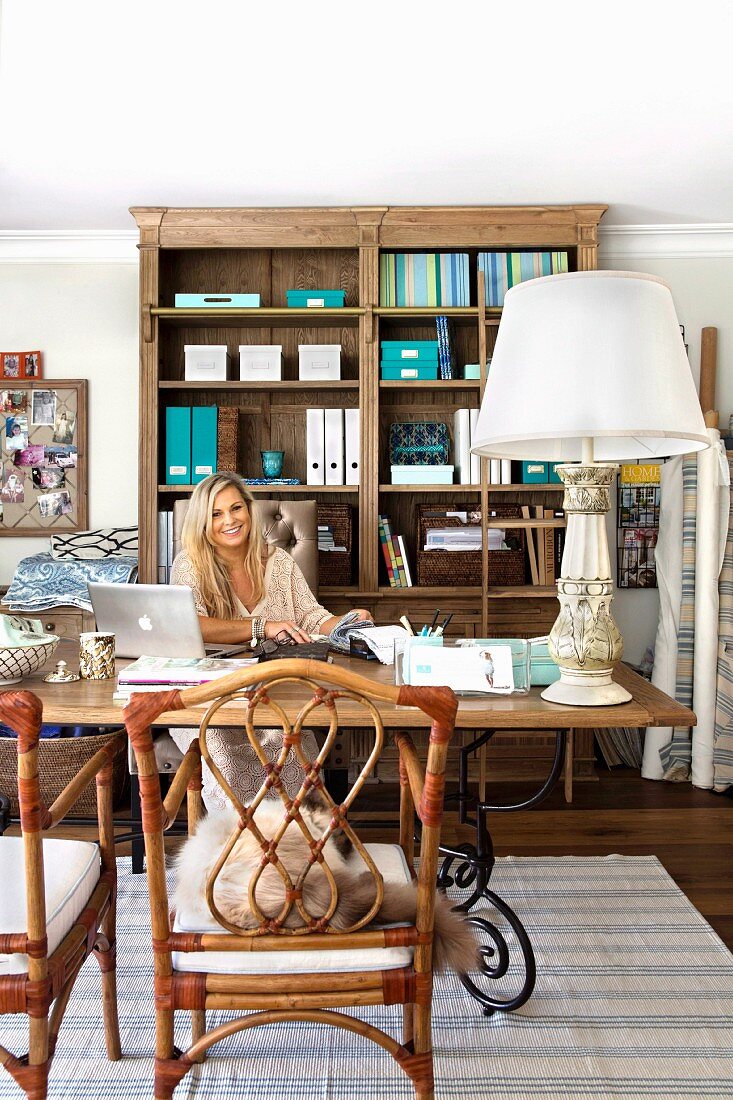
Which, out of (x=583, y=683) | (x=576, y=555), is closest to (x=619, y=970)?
(x=583, y=683)

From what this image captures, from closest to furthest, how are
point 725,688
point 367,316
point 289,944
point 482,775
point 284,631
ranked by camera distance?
point 289,944, point 284,631, point 482,775, point 725,688, point 367,316

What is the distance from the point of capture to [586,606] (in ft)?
5.81

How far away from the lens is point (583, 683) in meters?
1.76

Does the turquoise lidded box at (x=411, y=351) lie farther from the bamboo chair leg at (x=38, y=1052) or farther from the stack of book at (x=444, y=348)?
the bamboo chair leg at (x=38, y=1052)

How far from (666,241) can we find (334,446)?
185cm

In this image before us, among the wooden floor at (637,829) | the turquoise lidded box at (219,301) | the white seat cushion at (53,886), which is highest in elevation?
the turquoise lidded box at (219,301)

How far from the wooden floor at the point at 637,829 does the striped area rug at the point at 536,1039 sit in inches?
12.8

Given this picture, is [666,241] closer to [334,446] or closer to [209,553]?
[334,446]

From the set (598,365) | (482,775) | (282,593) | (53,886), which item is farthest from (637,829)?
(53,886)

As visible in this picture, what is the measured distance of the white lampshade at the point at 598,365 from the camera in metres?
1.64

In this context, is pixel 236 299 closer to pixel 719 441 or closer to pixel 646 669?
pixel 719 441

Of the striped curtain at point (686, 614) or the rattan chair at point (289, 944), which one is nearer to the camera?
the rattan chair at point (289, 944)

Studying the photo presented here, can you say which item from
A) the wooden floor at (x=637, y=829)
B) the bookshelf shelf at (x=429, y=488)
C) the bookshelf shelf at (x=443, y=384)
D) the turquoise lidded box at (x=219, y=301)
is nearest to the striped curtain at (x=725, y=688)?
the wooden floor at (x=637, y=829)

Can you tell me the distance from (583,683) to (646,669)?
241 cm
